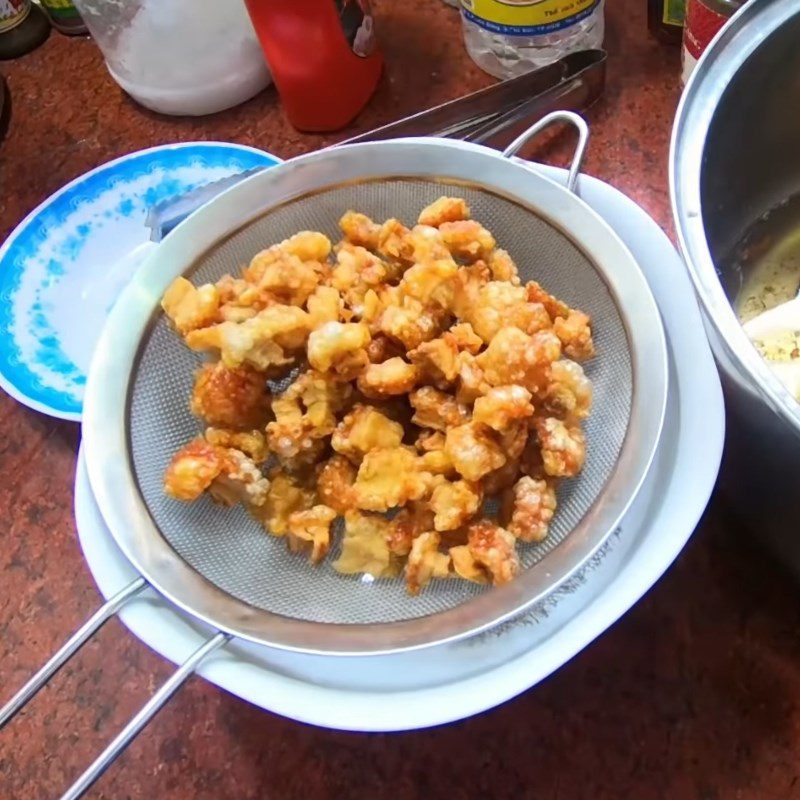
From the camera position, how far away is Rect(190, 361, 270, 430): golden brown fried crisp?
0.64 metres

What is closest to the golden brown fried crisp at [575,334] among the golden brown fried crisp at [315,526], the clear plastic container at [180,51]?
the golden brown fried crisp at [315,526]

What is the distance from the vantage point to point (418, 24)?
103 centimetres

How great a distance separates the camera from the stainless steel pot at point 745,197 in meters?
0.51

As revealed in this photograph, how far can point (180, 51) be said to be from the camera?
934 mm

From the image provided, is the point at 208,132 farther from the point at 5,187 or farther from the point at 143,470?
the point at 143,470

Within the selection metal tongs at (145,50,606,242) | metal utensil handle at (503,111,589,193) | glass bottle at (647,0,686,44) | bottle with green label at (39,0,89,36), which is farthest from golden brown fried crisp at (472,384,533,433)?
A: bottle with green label at (39,0,89,36)

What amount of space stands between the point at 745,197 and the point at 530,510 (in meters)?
0.40

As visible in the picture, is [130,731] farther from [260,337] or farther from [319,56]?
[319,56]

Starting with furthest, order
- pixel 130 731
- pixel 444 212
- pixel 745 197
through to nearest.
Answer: pixel 745 197
pixel 444 212
pixel 130 731

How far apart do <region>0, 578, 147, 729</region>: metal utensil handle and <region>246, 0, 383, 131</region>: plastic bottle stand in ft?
1.77

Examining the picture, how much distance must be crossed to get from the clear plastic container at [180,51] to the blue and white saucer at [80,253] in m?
0.07

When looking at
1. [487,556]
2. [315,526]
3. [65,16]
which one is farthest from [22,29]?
[487,556]

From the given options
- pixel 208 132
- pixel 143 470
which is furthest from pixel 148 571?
pixel 208 132

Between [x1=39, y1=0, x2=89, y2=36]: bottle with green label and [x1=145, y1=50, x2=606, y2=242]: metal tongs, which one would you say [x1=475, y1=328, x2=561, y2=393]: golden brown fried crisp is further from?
[x1=39, y1=0, x2=89, y2=36]: bottle with green label
